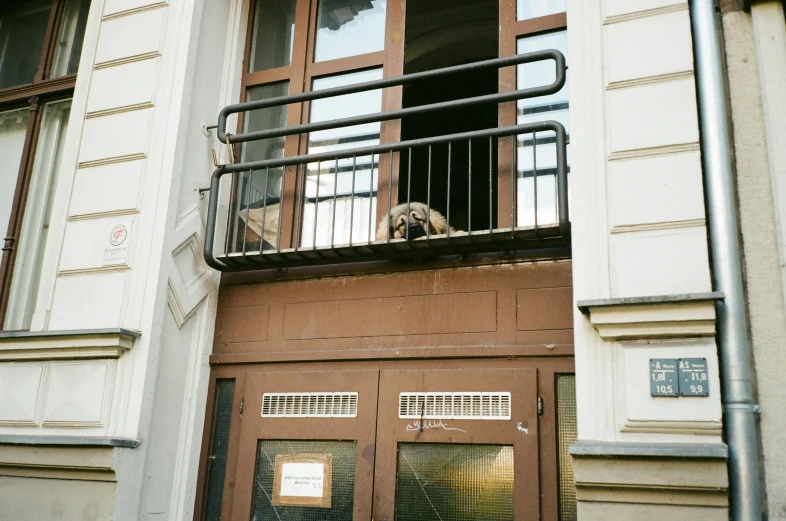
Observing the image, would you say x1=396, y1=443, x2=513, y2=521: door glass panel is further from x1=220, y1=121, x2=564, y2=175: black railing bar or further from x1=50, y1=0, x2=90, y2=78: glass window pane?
x1=50, y1=0, x2=90, y2=78: glass window pane

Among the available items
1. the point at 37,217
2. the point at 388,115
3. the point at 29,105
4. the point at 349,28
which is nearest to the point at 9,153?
the point at 29,105

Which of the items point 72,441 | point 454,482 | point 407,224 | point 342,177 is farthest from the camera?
point 342,177

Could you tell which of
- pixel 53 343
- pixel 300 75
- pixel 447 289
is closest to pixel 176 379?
pixel 53 343

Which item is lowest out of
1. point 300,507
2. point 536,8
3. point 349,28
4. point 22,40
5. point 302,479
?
point 300,507

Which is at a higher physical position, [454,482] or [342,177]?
[342,177]

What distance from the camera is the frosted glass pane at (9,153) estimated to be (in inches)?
244

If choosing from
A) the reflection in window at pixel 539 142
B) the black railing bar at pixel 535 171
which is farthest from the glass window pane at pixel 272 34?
the black railing bar at pixel 535 171

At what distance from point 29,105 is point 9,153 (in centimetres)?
43

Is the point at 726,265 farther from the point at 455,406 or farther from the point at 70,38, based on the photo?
the point at 70,38

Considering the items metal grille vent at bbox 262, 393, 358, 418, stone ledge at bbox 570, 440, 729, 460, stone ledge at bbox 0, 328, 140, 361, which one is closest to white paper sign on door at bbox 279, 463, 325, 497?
metal grille vent at bbox 262, 393, 358, 418

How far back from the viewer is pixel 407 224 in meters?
4.76

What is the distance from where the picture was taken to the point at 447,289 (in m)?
4.80

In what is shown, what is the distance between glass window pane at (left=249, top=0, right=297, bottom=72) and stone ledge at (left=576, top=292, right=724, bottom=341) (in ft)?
10.9

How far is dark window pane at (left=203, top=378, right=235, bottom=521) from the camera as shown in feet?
16.4
